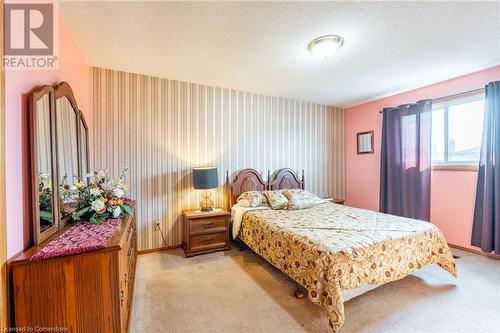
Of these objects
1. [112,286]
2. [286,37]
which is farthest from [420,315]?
[286,37]

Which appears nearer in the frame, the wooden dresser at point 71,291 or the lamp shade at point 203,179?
the wooden dresser at point 71,291

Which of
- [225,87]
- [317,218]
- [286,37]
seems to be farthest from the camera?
[225,87]

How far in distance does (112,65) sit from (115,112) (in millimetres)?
571

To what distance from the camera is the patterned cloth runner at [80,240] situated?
1.21 m

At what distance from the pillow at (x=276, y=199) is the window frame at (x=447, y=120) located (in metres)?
2.28

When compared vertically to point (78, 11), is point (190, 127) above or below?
below

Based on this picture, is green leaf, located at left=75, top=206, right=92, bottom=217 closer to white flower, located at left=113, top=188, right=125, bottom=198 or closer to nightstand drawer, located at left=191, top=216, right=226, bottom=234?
white flower, located at left=113, top=188, right=125, bottom=198

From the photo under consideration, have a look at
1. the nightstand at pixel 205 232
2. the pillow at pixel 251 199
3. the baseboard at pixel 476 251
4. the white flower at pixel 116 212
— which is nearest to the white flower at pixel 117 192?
the white flower at pixel 116 212

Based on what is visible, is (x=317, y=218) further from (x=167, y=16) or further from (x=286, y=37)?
(x=167, y=16)

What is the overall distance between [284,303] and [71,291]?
1572 mm

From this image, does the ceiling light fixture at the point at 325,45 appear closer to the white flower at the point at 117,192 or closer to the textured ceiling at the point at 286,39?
the textured ceiling at the point at 286,39

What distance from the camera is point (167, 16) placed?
1.89 m

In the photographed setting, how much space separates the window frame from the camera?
118 inches

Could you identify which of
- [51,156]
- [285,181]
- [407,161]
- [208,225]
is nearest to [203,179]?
[208,225]
